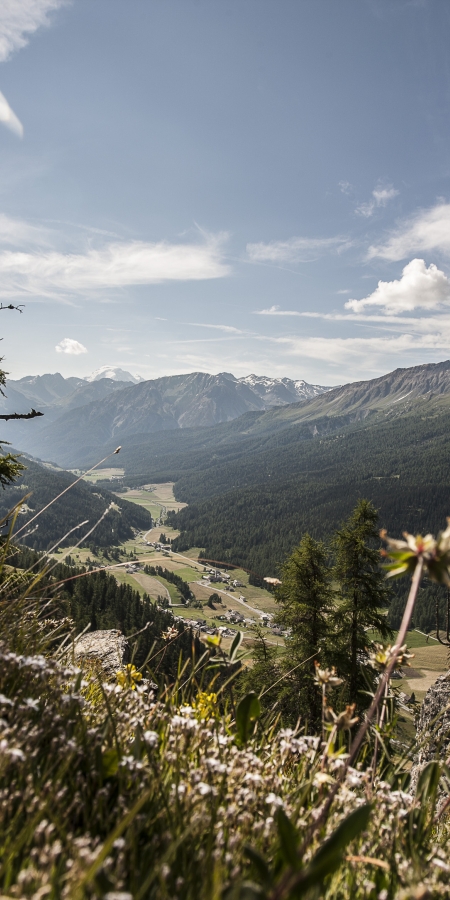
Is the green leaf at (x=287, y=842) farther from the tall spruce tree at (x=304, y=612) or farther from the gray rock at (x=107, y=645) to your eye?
the tall spruce tree at (x=304, y=612)

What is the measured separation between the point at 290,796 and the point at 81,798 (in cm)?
113

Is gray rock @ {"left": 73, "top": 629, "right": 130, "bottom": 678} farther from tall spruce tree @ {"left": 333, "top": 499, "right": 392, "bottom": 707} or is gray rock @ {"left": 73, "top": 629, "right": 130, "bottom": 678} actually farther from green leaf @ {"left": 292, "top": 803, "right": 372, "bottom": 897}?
tall spruce tree @ {"left": 333, "top": 499, "right": 392, "bottom": 707}

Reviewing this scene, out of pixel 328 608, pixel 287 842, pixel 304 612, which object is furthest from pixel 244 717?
pixel 328 608

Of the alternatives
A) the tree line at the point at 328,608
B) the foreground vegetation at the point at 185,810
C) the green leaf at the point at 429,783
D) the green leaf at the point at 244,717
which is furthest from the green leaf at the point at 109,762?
the tree line at the point at 328,608

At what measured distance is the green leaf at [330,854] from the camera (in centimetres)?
107

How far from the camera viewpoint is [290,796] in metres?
2.32

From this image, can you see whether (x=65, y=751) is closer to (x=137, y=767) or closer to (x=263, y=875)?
(x=137, y=767)

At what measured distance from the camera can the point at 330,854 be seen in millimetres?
1155

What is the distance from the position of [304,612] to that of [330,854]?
19.2 m

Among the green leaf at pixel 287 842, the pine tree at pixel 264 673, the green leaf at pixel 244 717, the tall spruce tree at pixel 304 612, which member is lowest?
the pine tree at pixel 264 673

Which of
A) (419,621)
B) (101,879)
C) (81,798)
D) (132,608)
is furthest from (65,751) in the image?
(419,621)

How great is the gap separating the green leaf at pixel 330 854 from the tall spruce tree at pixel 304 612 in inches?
735

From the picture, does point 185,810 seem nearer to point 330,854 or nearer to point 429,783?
point 330,854

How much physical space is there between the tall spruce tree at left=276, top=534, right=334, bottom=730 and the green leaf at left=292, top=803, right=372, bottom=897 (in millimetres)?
18678
